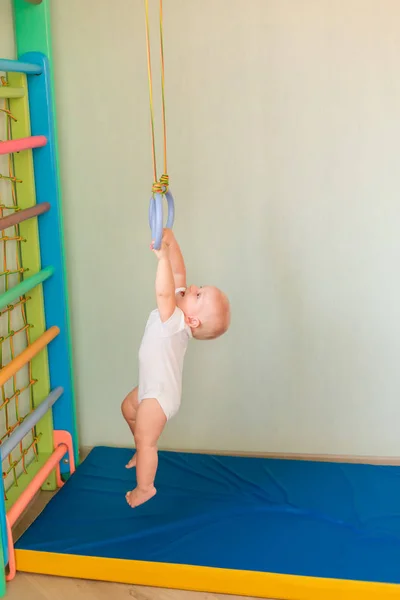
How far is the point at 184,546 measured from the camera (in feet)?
7.06

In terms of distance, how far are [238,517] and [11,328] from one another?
3.43 ft

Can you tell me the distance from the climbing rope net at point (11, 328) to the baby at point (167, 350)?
1.65ft

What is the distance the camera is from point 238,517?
2322 millimetres

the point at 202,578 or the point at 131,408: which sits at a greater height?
the point at 131,408

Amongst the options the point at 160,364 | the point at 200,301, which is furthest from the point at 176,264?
the point at 160,364

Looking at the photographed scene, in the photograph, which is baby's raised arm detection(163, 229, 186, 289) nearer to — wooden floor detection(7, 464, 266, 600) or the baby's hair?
the baby's hair

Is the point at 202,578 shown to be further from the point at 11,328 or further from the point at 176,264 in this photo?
the point at 11,328

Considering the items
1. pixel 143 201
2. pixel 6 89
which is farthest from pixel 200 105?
pixel 6 89

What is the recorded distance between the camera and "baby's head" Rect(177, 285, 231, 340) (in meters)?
2.05

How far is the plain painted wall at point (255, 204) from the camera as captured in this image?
2521 millimetres

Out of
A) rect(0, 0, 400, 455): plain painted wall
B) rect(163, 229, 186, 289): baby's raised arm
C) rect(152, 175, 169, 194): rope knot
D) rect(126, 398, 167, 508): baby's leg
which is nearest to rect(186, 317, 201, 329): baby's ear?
rect(163, 229, 186, 289): baby's raised arm

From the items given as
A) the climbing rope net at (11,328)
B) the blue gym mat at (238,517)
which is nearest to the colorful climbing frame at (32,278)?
the climbing rope net at (11,328)

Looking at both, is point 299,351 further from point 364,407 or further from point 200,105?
point 200,105

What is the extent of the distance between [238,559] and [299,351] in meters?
0.94
